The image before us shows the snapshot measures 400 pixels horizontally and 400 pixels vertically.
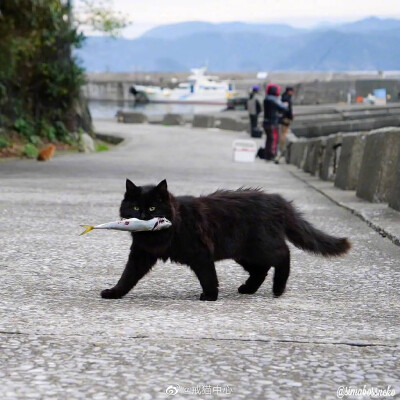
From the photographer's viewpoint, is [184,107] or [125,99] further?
[125,99]

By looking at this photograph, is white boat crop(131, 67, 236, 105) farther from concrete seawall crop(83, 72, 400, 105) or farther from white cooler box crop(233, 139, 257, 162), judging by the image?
white cooler box crop(233, 139, 257, 162)

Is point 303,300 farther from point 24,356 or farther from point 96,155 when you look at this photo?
point 96,155

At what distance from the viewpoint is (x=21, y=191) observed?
14.6 meters

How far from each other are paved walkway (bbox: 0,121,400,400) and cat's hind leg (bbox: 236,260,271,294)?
10 centimetres

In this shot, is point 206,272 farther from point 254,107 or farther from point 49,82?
point 254,107

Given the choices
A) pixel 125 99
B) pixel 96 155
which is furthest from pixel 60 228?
pixel 125 99

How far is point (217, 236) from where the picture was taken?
19.7 feet

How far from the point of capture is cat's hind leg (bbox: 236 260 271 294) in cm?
643

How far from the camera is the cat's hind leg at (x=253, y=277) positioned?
6.43m

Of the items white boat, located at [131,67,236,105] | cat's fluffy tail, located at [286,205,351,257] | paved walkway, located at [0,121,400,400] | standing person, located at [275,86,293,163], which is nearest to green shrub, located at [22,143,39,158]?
standing person, located at [275,86,293,163]

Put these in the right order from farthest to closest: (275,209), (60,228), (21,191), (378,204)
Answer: (21,191)
(378,204)
(60,228)
(275,209)

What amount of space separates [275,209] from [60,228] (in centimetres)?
407

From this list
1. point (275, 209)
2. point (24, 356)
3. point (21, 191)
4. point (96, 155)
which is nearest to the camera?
point (24, 356)

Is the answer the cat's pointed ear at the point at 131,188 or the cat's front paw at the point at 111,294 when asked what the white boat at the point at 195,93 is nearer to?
the cat's front paw at the point at 111,294
